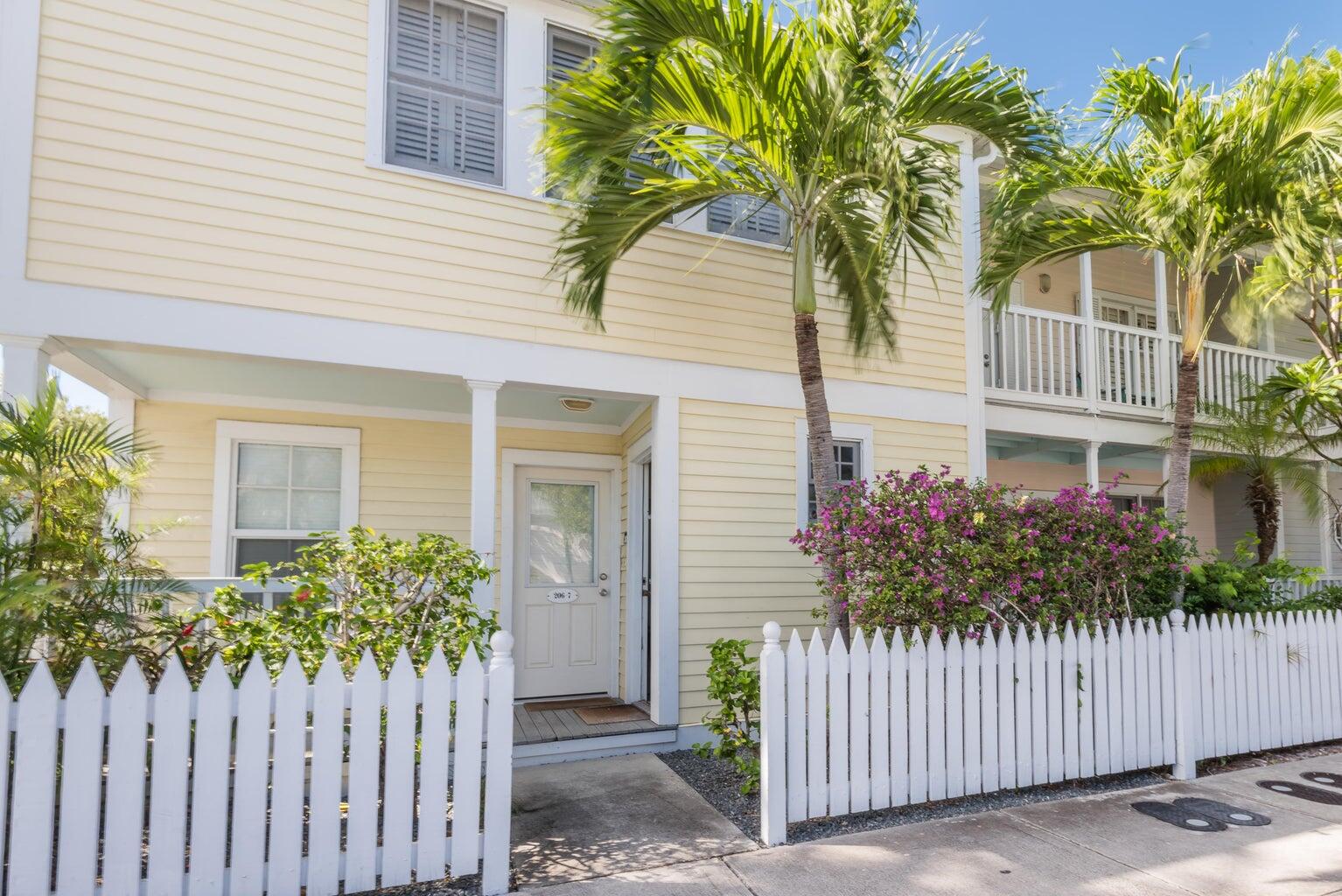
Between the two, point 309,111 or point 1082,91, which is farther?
point 1082,91

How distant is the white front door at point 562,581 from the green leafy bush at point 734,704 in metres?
2.14

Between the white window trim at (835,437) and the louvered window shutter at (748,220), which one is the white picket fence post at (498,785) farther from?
the louvered window shutter at (748,220)

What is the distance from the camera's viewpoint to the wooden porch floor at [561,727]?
18.8 ft

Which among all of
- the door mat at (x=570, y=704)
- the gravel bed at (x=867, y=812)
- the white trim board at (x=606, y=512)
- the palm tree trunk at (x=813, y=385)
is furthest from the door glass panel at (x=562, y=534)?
the palm tree trunk at (x=813, y=385)

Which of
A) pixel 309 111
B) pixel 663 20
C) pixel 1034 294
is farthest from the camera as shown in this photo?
pixel 1034 294

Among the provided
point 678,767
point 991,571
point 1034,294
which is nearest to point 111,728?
point 678,767

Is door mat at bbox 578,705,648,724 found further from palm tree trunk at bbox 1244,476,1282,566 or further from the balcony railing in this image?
palm tree trunk at bbox 1244,476,1282,566

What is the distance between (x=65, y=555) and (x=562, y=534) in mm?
4175

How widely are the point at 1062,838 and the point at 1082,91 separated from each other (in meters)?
5.64

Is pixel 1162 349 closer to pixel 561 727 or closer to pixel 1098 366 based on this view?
pixel 1098 366

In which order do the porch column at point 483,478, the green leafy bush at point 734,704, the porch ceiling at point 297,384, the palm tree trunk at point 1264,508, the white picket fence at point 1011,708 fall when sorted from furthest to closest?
the palm tree trunk at point 1264,508
the porch column at point 483,478
the porch ceiling at point 297,384
the green leafy bush at point 734,704
the white picket fence at point 1011,708

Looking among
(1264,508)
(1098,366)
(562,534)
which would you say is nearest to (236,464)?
(562,534)

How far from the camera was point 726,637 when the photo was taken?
625 cm

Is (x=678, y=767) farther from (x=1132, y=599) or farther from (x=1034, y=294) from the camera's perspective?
(x=1034, y=294)
